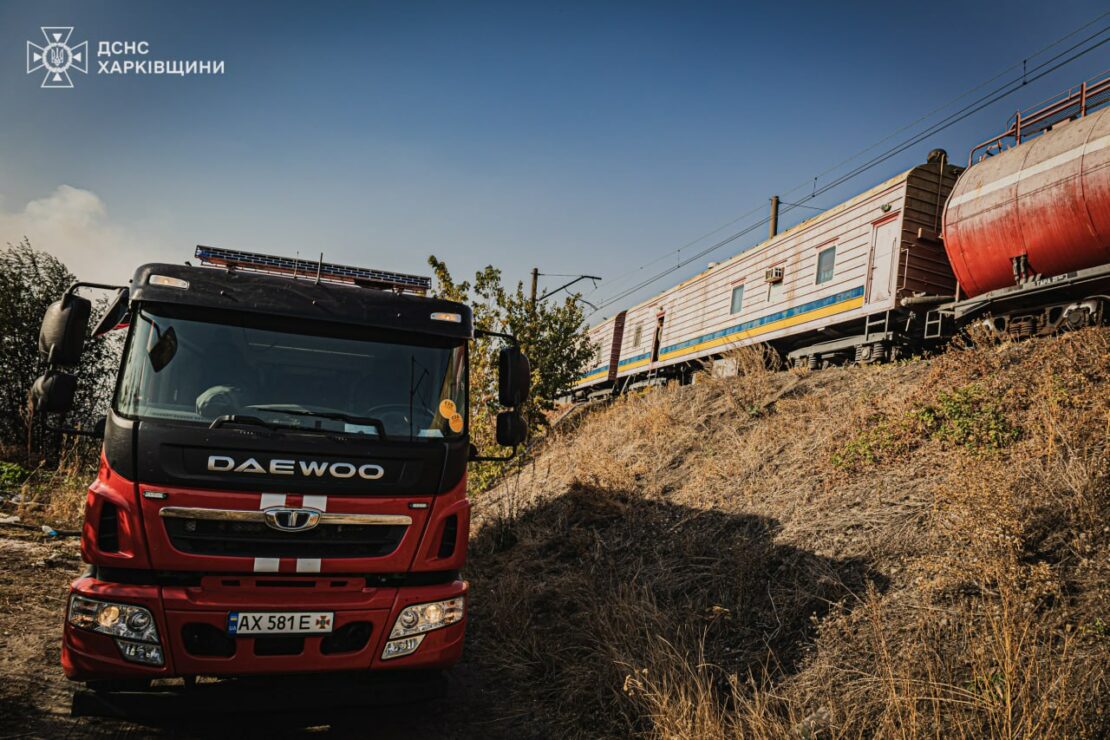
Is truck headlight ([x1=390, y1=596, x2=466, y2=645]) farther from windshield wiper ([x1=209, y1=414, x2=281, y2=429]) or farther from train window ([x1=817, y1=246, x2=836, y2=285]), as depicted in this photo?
train window ([x1=817, y1=246, x2=836, y2=285])

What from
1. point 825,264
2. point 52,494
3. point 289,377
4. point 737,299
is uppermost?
point 825,264

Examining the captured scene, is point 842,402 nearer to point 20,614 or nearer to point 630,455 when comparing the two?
point 630,455

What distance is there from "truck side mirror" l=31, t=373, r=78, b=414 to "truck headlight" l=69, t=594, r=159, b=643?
115cm

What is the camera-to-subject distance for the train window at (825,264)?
1264 cm

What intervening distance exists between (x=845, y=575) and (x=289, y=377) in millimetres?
4177

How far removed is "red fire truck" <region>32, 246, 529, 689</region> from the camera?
10.2 ft

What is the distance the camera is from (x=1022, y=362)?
6.73m

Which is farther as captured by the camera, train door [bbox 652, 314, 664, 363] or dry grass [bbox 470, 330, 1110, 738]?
train door [bbox 652, 314, 664, 363]

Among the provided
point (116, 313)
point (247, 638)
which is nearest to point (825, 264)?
point (116, 313)

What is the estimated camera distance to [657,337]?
68.0ft

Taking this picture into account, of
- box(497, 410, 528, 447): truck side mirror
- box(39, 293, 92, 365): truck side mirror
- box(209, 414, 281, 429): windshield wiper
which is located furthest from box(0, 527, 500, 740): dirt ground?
box(39, 293, 92, 365): truck side mirror

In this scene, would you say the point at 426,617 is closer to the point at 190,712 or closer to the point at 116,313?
the point at 190,712

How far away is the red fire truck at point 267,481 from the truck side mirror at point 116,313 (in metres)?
0.01

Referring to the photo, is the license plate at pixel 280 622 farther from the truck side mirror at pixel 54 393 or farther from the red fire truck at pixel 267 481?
the truck side mirror at pixel 54 393
